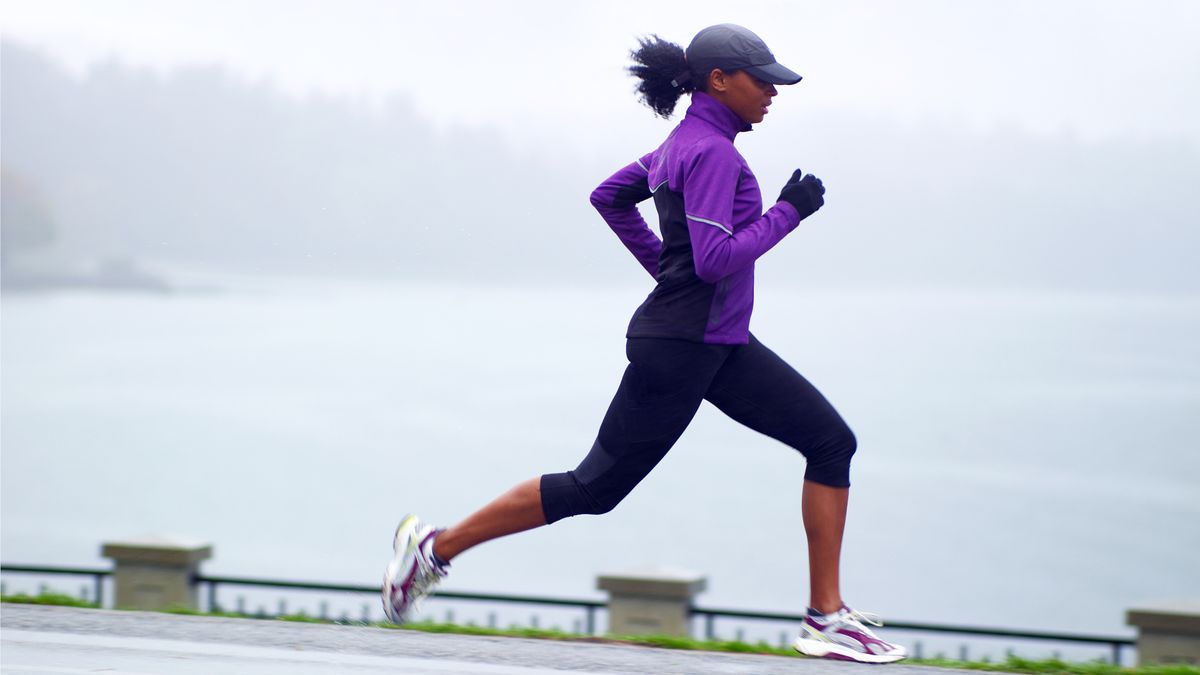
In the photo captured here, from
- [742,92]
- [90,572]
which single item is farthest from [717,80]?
[90,572]

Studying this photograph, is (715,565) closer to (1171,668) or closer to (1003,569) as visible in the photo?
(1003,569)

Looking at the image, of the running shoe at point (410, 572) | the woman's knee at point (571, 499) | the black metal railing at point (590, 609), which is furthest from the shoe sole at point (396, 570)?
the black metal railing at point (590, 609)

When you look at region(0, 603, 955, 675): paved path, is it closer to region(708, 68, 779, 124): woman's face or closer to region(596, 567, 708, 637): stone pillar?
region(708, 68, 779, 124): woman's face

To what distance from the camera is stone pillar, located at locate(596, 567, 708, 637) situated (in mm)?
8227

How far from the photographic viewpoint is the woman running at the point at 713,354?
11.5 ft

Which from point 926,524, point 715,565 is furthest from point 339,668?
point 926,524

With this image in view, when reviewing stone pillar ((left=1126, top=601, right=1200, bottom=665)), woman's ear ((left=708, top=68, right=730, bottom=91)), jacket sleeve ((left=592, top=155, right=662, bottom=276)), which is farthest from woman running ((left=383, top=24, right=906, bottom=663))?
stone pillar ((left=1126, top=601, right=1200, bottom=665))

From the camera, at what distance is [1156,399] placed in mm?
161500

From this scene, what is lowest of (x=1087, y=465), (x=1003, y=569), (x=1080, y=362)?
(x=1003, y=569)

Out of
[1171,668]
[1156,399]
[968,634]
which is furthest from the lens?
[1156,399]

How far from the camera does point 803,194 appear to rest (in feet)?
11.7

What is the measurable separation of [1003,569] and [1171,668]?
465 feet

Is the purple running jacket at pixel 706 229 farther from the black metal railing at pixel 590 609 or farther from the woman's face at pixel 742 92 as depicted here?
the black metal railing at pixel 590 609

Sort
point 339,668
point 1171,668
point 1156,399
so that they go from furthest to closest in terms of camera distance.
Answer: point 1156,399 < point 1171,668 < point 339,668
